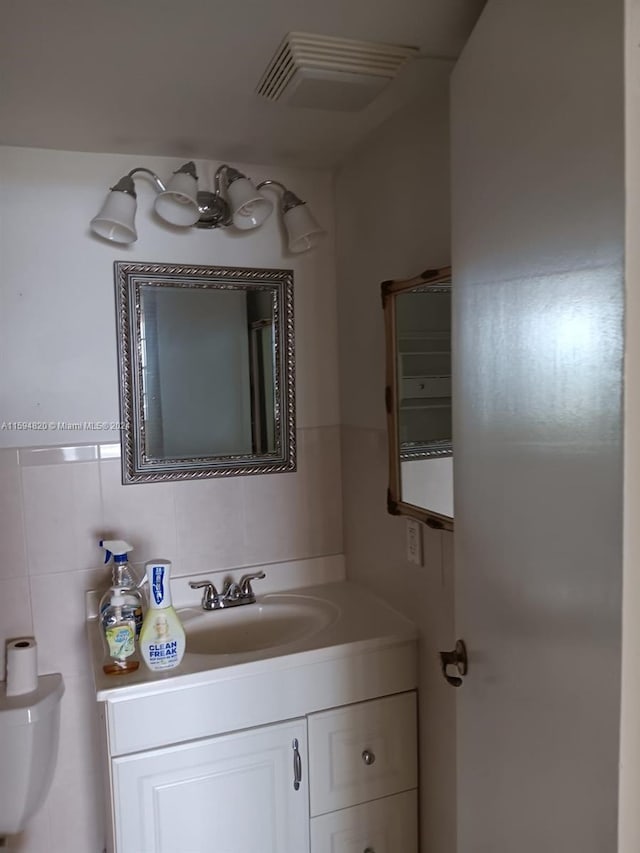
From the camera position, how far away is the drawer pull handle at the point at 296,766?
152 cm

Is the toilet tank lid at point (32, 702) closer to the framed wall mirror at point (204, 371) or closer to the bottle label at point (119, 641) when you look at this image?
the bottle label at point (119, 641)

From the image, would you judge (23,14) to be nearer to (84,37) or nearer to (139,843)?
(84,37)

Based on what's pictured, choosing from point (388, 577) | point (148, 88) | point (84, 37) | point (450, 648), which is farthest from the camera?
point (388, 577)

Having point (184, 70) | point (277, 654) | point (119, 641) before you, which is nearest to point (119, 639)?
point (119, 641)

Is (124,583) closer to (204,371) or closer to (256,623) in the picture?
(256,623)

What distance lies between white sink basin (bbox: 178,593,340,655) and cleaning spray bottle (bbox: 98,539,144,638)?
0.68 ft

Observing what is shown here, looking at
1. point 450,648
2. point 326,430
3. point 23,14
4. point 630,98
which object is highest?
point 23,14

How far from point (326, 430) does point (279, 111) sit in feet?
2.93

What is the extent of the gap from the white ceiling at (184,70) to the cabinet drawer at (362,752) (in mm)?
1394

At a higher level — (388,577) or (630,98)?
(630,98)

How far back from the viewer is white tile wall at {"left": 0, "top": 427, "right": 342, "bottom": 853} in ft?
5.58

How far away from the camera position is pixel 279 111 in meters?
1.49

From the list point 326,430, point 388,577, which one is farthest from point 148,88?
point 388,577

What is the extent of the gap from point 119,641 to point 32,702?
1.23ft
